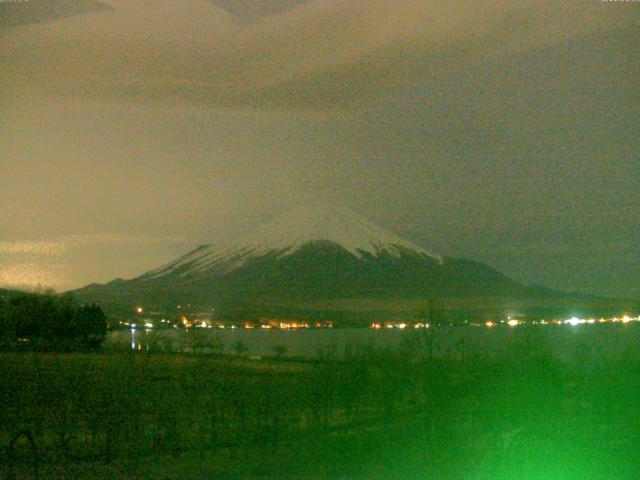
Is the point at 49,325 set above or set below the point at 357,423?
above

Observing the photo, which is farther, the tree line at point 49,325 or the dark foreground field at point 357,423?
the tree line at point 49,325

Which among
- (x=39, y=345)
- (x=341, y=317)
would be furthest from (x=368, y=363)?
(x=341, y=317)

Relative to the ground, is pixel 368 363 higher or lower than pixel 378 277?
lower

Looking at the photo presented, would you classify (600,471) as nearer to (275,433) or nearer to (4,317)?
(275,433)

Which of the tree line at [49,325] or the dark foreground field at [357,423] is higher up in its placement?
the tree line at [49,325]

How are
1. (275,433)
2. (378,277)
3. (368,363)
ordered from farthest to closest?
1. (378,277)
2. (368,363)
3. (275,433)

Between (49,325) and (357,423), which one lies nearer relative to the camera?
(357,423)
